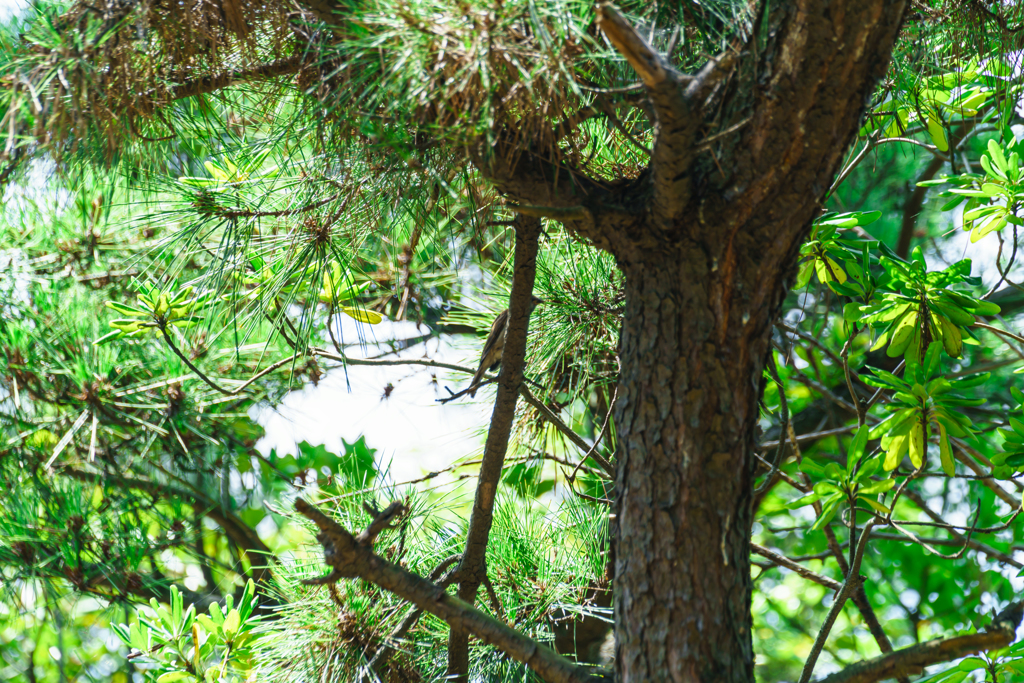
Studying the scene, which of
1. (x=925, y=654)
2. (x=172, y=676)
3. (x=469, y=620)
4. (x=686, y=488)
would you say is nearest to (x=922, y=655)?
(x=925, y=654)

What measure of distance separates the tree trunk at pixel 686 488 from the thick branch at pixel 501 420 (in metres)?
0.22

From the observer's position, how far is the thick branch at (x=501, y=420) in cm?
68

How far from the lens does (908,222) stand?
1.52 meters

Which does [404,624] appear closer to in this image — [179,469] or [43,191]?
[43,191]

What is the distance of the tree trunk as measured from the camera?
44 centimetres

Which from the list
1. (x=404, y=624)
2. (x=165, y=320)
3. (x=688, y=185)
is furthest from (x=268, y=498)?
(x=688, y=185)

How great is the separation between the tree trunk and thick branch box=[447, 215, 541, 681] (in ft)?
0.71

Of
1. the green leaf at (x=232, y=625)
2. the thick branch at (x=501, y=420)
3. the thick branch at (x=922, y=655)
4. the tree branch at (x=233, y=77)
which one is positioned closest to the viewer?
the thick branch at (x=922, y=655)

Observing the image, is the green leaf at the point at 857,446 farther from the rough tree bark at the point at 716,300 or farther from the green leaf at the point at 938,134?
the green leaf at the point at 938,134

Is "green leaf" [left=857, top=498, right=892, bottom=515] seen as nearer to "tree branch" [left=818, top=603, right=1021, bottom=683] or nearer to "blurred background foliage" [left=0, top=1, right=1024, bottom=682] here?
"blurred background foliage" [left=0, top=1, right=1024, bottom=682]

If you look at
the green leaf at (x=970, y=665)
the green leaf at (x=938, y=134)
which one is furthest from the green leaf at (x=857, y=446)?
the green leaf at (x=938, y=134)

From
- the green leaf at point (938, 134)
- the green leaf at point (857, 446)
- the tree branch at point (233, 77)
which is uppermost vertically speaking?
the green leaf at point (938, 134)

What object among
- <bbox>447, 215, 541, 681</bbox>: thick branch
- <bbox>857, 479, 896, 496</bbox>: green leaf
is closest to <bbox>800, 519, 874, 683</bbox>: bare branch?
<bbox>857, 479, 896, 496</bbox>: green leaf

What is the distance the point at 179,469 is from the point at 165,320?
0.64 meters
